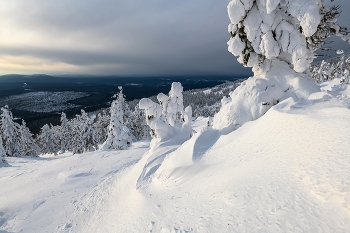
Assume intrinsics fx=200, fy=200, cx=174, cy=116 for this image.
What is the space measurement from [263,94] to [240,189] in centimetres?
446

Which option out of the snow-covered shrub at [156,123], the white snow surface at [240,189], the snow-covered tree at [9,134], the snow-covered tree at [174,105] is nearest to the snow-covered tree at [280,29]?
the white snow surface at [240,189]

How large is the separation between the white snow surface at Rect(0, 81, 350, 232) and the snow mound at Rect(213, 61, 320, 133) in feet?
2.88

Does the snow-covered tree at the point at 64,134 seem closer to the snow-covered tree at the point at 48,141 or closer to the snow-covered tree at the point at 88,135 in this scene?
the snow-covered tree at the point at 48,141

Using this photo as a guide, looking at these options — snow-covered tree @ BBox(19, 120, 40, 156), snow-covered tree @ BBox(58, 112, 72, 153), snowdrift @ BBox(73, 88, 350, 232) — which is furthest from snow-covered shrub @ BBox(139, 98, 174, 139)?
snow-covered tree @ BBox(58, 112, 72, 153)

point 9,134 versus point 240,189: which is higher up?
point 240,189

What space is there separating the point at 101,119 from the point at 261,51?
1495 inches

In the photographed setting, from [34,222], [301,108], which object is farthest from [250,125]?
[34,222]

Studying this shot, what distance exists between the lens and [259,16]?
7.02m

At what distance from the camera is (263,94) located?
7.10 meters

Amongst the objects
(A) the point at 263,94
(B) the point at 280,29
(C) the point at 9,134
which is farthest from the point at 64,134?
(B) the point at 280,29

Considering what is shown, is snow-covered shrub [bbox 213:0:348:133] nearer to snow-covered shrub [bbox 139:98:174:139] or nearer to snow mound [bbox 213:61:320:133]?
snow mound [bbox 213:61:320:133]

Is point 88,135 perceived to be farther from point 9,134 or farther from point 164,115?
point 164,115

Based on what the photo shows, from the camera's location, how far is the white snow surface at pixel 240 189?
112 inches

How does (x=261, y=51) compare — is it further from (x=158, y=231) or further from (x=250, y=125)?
(x=158, y=231)
